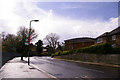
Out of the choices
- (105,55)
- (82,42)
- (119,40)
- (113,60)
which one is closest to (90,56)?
(105,55)

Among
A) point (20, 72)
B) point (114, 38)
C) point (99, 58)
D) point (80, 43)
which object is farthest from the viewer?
point (80, 43)

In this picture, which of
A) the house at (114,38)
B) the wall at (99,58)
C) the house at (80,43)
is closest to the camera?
the wall at (99,58)

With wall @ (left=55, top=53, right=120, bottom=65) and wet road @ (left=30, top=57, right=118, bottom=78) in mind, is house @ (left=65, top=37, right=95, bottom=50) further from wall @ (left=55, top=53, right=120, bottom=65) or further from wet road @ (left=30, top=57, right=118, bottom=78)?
wet road @ (left=30, top=57, right=118, bottom=78)

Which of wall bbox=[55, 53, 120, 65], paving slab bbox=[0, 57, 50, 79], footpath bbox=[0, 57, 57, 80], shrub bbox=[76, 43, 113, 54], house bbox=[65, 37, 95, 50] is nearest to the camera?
footpath bbox=[0, 57, 57, 80]

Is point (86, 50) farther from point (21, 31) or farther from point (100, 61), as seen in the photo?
point (21, 31)

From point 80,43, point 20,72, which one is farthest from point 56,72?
point 80,43

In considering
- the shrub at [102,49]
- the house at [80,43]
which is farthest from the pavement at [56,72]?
the house at [80,43]

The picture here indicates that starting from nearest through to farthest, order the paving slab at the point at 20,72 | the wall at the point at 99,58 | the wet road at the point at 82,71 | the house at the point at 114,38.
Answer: the paving slab at the point at 20,72 < the wet road at the point at 82,71 < the wall at the point at 99,58 < the house at the point at 114,38

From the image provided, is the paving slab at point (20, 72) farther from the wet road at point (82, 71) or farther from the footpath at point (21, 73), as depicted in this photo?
the wet road at point (82, 71)

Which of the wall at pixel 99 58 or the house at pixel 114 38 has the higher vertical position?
the house at pixel 114 38

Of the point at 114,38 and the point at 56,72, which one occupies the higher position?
the point at 114,38

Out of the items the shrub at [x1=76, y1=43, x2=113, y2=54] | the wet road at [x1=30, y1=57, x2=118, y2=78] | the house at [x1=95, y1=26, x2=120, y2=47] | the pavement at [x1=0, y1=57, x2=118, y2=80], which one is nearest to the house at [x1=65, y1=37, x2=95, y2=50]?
the house at [x1=95, y1=26, x2=120, y2=47]

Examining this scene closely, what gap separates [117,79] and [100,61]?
1636 cm

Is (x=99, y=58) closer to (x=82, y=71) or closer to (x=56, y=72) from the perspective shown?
(x=82, y=71)
